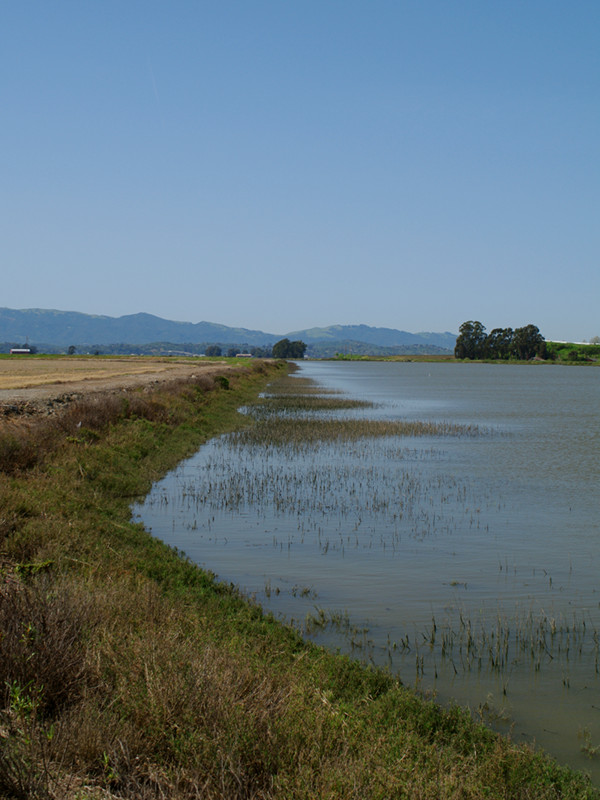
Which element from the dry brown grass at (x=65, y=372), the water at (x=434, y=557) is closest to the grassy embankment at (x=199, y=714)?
the water at (x=434, y=557)

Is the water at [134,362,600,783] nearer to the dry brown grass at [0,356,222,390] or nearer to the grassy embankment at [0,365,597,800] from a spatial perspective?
the grassy embankment at [0,365,597,800]

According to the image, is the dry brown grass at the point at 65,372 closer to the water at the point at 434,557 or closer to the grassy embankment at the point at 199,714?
the water at the point at 434,557

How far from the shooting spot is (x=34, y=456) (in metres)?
16.5

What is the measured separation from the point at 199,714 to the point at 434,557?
344 inches

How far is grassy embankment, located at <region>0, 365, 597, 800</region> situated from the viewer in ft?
14.4

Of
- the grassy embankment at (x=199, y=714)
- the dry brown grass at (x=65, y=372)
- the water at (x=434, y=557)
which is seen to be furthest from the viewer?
the dry brown grass at (x=65, y=372)

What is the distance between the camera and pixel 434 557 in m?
13.0

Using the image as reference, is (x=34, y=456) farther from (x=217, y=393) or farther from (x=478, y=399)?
(x=478, y=399)

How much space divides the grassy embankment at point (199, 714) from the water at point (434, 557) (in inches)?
38.2

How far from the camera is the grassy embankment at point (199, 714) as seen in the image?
4398mm

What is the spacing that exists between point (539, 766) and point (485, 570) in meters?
6.48

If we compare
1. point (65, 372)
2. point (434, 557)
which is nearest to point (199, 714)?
point (434, 557)

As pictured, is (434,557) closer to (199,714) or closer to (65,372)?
(199,714)

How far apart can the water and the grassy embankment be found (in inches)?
38.2
